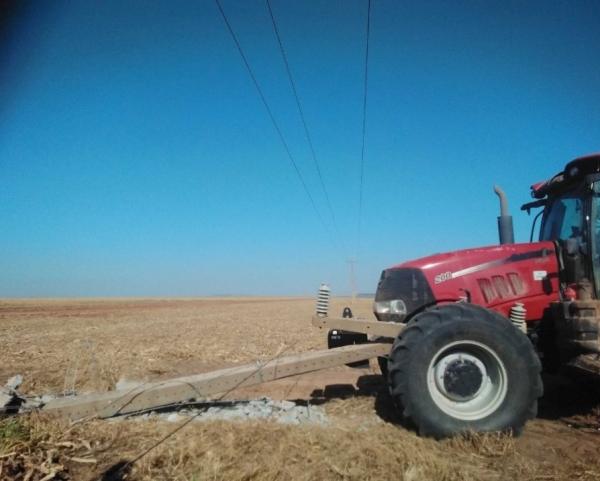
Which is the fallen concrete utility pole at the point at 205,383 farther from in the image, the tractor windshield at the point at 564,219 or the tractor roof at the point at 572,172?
the tractor roof at the point at 572,172

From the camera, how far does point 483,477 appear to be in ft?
9.98

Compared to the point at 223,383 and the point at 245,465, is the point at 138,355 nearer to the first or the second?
the point at 223,383

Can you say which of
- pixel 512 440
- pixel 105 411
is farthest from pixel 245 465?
pixel 512 440

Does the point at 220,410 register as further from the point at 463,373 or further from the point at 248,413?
the point at 463,373

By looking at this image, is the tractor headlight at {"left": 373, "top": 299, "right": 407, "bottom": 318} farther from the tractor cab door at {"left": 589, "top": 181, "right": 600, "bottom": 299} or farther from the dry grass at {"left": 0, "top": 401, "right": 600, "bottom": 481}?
the tractor cab door at {"left": 589, "top": 181, "right": 600, "bottom": 299}

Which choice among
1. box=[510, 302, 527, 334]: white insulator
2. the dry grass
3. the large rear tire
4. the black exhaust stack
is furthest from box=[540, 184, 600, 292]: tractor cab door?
the dry grass

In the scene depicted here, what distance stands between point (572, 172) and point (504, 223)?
109 cm

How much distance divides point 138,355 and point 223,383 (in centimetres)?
617

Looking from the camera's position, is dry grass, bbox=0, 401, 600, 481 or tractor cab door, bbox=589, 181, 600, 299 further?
tractor cab door, bbox=589, 181, 600, 299

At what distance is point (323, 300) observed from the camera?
5297 mm

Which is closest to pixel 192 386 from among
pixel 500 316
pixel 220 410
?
pixel 220 410

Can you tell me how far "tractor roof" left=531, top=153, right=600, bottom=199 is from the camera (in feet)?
15.1

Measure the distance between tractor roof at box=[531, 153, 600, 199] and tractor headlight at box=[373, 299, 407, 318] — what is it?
2592 millimetres

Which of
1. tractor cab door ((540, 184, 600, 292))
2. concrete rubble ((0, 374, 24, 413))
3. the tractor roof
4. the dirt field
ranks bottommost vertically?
the dirt field
